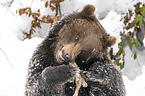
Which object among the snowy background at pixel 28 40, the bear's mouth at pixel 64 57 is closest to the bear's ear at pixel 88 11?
the bear's mouth at pixel 64 57

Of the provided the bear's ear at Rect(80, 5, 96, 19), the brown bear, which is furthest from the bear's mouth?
the bear's ear at Rect(80, 5, 96, 19)

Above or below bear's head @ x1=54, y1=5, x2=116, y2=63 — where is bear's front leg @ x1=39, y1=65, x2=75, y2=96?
below

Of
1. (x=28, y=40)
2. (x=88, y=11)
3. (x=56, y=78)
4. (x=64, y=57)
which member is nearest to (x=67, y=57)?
(x=64, y=57)

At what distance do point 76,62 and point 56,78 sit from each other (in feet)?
0.76

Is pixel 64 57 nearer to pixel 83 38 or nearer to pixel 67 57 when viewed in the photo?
pixel 67 57

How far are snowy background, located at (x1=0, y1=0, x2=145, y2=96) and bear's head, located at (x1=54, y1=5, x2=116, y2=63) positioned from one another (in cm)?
148

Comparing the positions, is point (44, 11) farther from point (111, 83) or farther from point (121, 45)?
point (111, 83)

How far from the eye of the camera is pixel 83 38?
6.06ft

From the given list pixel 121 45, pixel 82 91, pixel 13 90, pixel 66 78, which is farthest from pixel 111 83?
pixel 121 45

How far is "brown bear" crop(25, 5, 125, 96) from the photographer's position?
1.80m

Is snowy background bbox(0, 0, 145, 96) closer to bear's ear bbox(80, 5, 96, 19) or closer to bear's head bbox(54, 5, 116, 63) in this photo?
bear's head bbox(54, 5, 116, 63)

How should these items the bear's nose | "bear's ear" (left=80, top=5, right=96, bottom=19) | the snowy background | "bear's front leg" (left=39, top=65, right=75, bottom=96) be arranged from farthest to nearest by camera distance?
1. the snowy background
2. "bear's ear" (left=80, top=5, right=96, bottom=19)
3. "bear's front leg" (left=39, top=65, right=75, bottom=96)
4. the bear's nose

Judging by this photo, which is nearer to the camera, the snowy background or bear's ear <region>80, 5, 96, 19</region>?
bear's ear <region>80, 5, 96, 19</region>

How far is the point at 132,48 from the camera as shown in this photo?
3.96 metres
